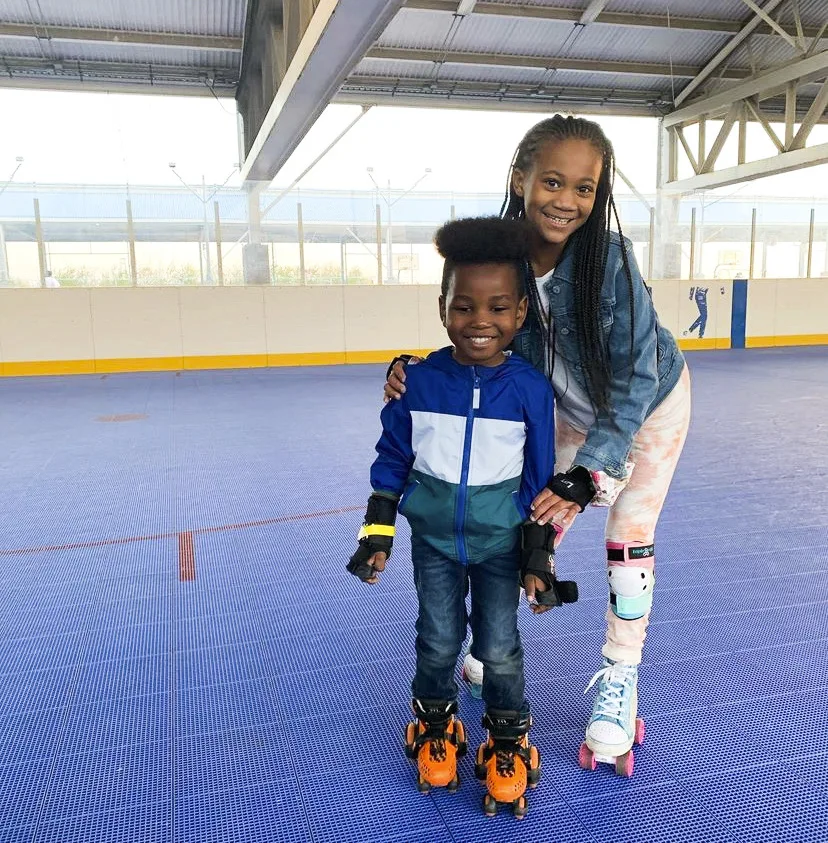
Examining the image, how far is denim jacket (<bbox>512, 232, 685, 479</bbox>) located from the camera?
1672mm

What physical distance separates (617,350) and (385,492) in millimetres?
632

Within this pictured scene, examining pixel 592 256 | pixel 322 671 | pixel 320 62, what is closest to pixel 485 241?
Answer: pixel 592 256

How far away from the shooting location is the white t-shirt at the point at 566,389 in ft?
5.77

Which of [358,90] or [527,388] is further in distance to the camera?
[358,90]

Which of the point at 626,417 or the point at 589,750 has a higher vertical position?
the point at 626,417

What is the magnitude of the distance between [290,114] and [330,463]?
402cm

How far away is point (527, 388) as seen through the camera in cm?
166

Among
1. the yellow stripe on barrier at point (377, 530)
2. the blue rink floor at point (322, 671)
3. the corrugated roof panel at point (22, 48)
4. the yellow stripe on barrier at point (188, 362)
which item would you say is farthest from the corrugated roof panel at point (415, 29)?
the yellow stripe on barrier at point (377, 530)

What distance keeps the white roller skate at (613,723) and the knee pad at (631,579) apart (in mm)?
154

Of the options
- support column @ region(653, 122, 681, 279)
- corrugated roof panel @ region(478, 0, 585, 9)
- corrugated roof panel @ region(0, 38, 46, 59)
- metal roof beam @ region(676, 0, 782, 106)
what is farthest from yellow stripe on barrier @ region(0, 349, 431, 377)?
metal roof beam @ region(676, 0, 782, 106)

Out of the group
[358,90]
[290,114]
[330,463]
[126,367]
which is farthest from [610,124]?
[330,463]

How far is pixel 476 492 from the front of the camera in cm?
166

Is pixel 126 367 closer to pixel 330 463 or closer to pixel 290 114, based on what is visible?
pixel 290 114

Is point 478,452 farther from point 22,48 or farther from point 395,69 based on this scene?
point 22,48
